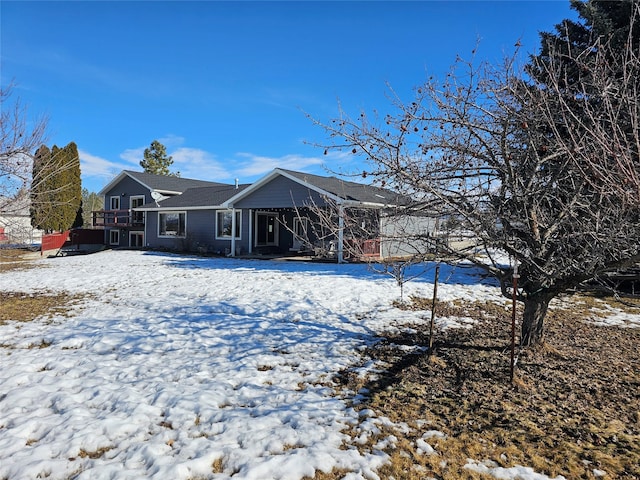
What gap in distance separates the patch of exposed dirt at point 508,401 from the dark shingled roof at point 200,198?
58.1ft

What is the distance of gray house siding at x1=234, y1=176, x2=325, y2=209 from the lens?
60.9 feet

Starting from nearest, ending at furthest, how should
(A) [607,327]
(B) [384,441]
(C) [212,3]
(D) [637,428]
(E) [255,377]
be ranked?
(B) [384,441] → (D) [637,428] → (E) [255,377] → (A) [607,327] → (C) [212,3]

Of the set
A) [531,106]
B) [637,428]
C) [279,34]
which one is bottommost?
[637,428]

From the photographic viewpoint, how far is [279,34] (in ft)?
37.3

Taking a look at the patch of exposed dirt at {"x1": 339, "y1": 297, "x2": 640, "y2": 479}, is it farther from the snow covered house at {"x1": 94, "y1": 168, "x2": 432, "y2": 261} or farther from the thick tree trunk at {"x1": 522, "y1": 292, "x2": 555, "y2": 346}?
the snow covered house at {"x1": 94, "y1": 168, "x2": 432, "y2": 261}

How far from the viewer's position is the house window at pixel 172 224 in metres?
24.0

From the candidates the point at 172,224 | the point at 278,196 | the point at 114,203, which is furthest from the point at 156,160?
the point at 278,196

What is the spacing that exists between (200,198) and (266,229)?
501 centimetres

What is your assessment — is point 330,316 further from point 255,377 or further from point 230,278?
point 230,278

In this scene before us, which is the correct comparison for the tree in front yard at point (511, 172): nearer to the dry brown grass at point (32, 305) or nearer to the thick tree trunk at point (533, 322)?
the thick tree trunk at point (533, 322)

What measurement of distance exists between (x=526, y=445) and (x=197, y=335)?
466 cm

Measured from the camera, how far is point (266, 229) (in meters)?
22.3

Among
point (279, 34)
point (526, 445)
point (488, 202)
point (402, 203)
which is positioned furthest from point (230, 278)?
point (526, 445)

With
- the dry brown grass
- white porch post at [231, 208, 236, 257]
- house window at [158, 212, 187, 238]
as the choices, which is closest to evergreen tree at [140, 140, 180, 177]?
house window at [158, 212, 187, 238]
